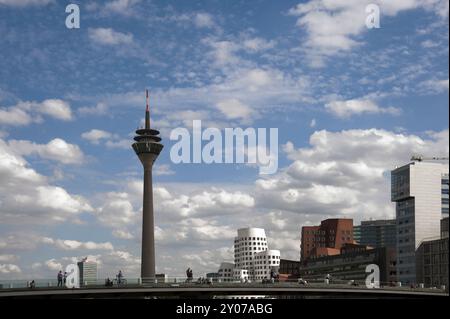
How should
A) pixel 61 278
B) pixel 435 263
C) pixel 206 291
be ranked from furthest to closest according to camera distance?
pixel 435 263, pixel 206 291, pixel 61 278

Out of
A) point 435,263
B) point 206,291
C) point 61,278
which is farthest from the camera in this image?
point 435,263

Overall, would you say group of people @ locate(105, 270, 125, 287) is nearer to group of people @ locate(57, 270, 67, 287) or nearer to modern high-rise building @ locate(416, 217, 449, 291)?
group of people @ locate(57, 270, 67, 287)

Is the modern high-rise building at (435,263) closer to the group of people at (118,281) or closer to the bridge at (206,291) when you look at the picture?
the bridge at (206,291)

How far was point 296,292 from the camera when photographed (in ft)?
299

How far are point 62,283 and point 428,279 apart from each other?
13877 cm

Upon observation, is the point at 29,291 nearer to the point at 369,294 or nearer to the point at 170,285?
the point at 170,285

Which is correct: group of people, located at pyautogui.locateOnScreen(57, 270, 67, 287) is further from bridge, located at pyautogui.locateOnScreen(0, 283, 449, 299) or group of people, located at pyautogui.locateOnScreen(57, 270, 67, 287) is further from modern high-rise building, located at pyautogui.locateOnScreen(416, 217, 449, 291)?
modern high-rise building, located at pyautogui.locateOnScreen(416, 217, 449, 291)

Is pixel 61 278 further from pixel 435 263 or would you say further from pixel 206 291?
pixel 435 263

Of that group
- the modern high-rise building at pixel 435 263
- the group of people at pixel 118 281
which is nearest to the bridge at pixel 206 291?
the group of people at pixel 118 281

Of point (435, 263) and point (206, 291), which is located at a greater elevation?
point (206, 291)

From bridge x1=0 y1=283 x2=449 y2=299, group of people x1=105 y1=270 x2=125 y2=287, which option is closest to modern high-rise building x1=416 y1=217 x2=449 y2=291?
bridge x1=0 y1=283 x2=449 y2=299

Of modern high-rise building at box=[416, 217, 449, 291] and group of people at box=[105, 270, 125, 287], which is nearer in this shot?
group of people at box=[105, 270, 125, 287]

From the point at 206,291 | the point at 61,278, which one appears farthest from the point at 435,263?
the point at 61,278
